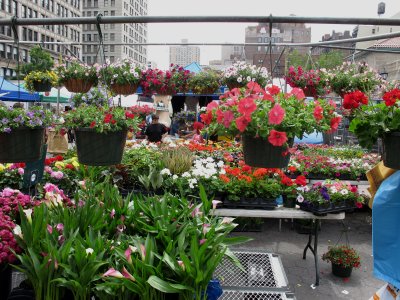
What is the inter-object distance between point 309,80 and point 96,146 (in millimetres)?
5335

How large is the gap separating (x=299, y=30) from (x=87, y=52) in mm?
51519

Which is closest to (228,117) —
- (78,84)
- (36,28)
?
(78,84)

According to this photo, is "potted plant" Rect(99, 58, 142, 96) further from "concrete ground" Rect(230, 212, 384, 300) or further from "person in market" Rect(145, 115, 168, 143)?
"person in market" Rect(145, 115, 168, 143)

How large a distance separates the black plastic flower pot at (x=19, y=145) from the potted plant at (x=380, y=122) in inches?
73.1

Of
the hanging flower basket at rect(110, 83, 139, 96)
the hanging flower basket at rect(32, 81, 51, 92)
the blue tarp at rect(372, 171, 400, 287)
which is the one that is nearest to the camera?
the blue tarp at rect(372, 171, 400, 287)

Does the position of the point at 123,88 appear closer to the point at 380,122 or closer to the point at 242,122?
the point at 242,122

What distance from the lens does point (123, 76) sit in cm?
579

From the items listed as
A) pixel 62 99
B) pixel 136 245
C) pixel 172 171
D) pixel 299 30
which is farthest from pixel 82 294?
pixel 299 30

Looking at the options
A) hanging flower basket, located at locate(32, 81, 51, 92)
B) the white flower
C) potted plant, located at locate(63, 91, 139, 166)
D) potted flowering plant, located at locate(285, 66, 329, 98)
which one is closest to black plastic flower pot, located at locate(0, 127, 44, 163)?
potted plant, located at locate(63, 91, 139, 166)

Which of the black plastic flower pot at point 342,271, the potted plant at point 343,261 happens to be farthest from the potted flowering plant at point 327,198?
the black plastic flower pot at point 342,271

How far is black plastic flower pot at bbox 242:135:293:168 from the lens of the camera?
228cm

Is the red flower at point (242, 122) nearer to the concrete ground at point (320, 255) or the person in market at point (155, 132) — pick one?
the concrete ground at point (320, 255)

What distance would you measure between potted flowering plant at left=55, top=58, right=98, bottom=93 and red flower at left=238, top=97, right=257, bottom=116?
4286 mm

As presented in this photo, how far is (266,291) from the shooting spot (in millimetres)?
2445
